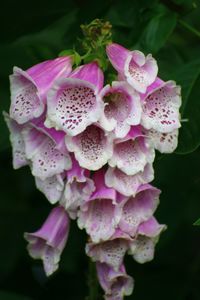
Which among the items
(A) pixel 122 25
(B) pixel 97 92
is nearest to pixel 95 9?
(A) pixel 122 25

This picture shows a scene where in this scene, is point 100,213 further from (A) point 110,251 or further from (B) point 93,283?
(B) point 93,283

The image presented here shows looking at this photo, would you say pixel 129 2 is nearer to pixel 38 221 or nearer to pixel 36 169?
pixel 36 169

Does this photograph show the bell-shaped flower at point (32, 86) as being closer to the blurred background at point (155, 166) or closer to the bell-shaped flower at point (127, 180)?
the bell-shaped flower at point (127, 180)

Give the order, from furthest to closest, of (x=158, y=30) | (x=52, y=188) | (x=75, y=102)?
1. (x=158, y=30)
2. (x=52, y=188)
3. (x=75, y=102)

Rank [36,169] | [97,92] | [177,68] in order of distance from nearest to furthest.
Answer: [97,92], [36,169], [177,68]

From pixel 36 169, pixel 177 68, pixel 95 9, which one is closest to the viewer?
pixel 36 169

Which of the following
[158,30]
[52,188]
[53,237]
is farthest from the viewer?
[158,30]

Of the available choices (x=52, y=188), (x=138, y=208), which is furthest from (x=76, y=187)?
(x=138, y=208)
